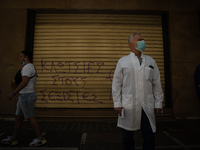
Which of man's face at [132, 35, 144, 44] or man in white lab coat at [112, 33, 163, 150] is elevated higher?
man's face at [132, 35, 144, 44]

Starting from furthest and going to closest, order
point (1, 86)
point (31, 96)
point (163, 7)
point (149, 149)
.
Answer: point (163, 7), point (1, 86), point (31, 96), point (149, 149)

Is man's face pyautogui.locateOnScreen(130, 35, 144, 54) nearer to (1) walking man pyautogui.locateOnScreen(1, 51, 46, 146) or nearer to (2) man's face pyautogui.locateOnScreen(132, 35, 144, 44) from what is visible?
(2) man's face pyautogui.locateOnScreen(132, 35, 144, 44)

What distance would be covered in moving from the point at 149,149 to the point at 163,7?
5759 millimetres

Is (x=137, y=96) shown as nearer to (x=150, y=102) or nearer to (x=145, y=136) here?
(x=150, y=102)

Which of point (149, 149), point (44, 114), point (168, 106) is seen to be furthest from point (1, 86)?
point (168, 106)

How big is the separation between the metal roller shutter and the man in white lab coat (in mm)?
3494

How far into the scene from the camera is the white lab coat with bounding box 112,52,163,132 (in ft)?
6.70

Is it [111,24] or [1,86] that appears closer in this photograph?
[1,86]

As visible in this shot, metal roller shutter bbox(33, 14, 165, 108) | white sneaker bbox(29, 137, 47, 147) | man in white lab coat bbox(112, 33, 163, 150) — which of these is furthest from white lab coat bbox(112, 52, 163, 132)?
metal roller shutter bbox(33, 14, 165, 108)

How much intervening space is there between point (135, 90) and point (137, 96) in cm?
9

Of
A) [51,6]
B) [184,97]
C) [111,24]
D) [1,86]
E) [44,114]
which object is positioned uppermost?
[51,6]

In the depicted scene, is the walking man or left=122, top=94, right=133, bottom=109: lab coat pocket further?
the walking man

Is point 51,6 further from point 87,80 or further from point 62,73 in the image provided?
Answer: point 87,80

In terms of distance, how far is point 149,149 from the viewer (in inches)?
79.2
